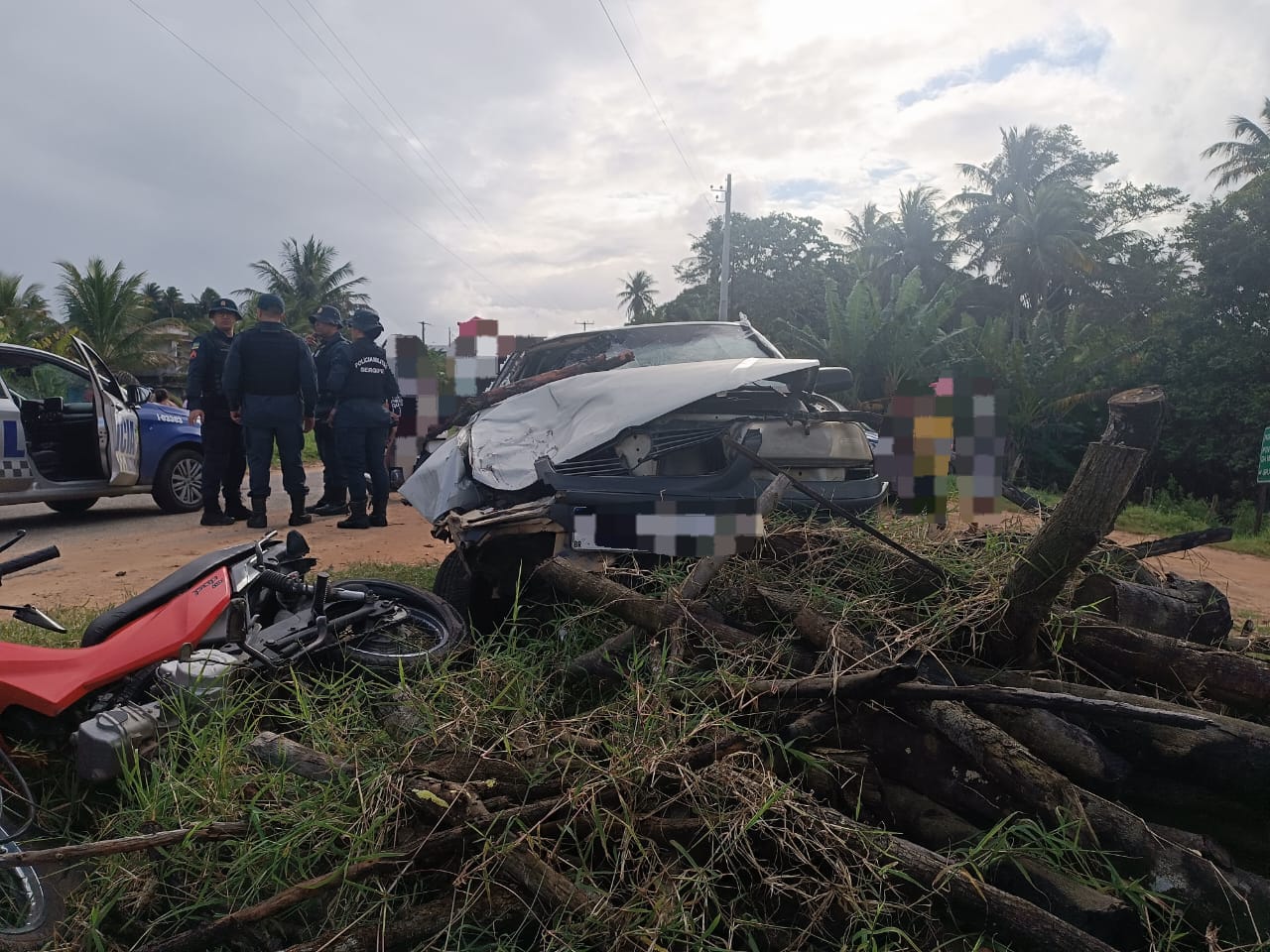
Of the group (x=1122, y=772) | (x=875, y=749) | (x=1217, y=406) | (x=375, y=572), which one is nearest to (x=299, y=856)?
(x=875, y=749)

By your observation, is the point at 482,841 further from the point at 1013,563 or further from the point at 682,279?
the point at 682,279

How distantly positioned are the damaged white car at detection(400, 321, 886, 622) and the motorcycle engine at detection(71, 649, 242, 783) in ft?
3.64

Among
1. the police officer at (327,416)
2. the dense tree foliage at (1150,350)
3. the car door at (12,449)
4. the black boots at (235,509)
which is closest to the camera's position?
the car door at (12,449)

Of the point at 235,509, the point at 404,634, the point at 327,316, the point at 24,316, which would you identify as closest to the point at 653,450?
the point at 404,634

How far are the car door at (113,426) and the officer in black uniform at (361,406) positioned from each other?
199 centimetres

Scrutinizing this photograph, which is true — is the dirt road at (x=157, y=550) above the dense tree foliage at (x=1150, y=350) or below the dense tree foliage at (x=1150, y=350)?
below

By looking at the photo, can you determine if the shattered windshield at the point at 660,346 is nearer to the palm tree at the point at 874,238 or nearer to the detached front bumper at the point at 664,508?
the detached front bumper at the point at 664,508

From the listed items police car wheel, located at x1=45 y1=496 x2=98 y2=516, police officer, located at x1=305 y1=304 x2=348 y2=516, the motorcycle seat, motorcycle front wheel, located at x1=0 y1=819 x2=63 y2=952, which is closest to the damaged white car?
the motorcycle seat

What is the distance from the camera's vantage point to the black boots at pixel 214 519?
6.79m

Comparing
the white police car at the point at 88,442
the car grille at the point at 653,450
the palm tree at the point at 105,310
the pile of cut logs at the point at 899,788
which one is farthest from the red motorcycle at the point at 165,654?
the palm tree at the point at 105,310

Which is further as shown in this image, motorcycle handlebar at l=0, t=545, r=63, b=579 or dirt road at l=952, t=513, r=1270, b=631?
dirt road at l=952, t=513, r=1270, b=631

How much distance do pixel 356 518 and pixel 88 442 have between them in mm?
2568

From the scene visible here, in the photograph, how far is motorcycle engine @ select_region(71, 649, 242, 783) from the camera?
6.73 ft

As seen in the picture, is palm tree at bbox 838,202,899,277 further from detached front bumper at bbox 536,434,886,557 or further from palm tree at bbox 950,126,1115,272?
detached front bumper at bbox 536,434,886,557
